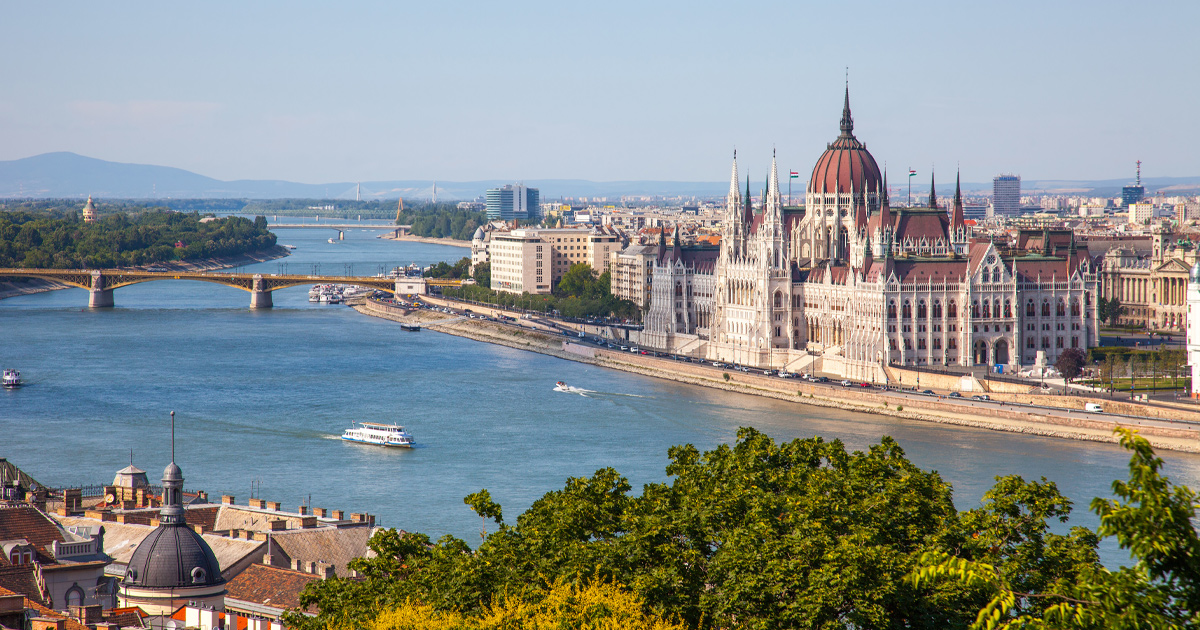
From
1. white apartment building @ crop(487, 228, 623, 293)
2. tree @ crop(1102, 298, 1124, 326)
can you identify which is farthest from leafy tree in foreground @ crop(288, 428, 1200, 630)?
white apartment building @ crop(487, 228, 623, 293)

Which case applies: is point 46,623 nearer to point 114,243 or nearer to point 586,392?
point 586,392

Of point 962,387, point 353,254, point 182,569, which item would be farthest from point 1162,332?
point 353,254

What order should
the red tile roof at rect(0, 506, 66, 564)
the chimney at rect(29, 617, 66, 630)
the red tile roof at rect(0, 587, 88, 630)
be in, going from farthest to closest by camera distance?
the red tile roof at rect(0, 506, 66, 564) < the red tile roof at rect(0, 587, 88, 630) < the chimney at rect(29, 617, 66, 630)

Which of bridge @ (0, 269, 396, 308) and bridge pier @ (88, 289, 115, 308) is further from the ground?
bridge @ (0, 269, 396, 308)

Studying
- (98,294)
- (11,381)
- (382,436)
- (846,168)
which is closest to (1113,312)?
(846,168)

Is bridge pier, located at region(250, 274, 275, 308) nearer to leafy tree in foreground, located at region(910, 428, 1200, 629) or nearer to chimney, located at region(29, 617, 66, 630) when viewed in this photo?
chimney, located at region(29, 617, 66, 630)

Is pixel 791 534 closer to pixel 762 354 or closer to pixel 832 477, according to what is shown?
pixel 832 477

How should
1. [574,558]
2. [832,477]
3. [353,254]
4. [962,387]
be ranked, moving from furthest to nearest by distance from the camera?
1. [353,254]
2. [962,387]
3. [832,477]
4. [574,558]
